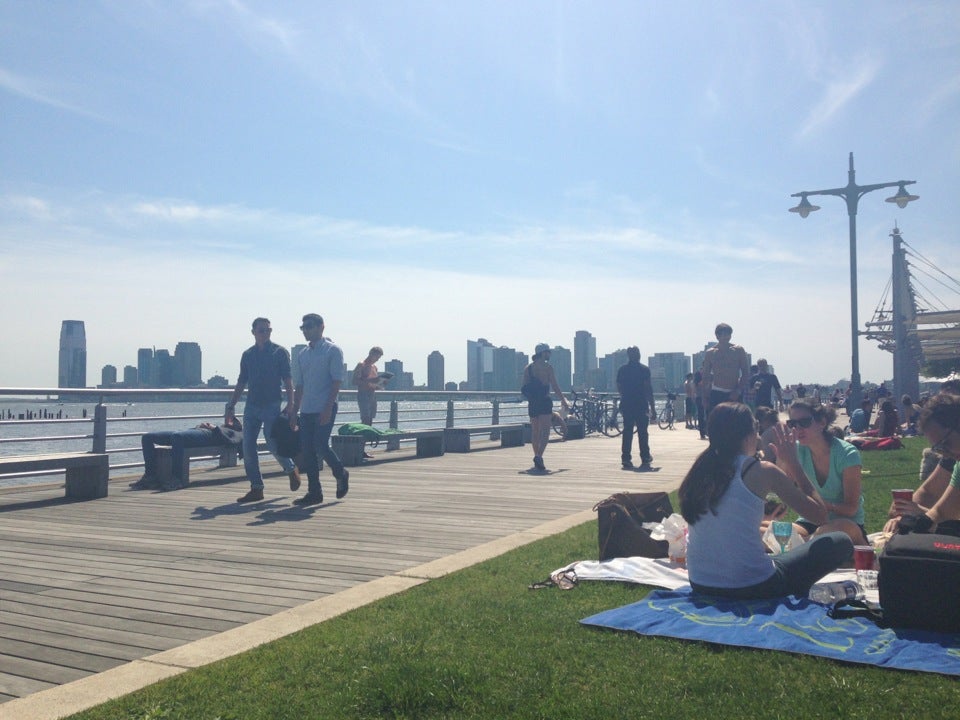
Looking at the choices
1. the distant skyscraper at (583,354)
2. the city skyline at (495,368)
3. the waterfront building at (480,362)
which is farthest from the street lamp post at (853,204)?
the distant skyscraper at (583,354)

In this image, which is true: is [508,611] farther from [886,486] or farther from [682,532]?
[886,486]

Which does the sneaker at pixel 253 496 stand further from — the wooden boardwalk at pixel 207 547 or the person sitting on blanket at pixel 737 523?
the person sitting on blanket at pixel 737 523

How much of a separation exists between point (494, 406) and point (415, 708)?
18.4 meters

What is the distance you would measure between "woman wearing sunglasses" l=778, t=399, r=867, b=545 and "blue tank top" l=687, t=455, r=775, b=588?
149 centimetres

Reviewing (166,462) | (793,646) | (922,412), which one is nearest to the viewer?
(793,646)

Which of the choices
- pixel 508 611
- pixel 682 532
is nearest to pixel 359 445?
pixel 682 532

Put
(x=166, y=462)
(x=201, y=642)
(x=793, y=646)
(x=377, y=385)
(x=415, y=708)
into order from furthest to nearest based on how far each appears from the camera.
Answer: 1. (x=377, y=385)
2. (x=166, y=462)
3. (x=201, y=642)
4. (x=793, y=646)
5. (x=415, y=708)

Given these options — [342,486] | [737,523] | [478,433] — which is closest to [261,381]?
[342,486]

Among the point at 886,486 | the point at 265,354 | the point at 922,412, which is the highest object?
the point at 265,354

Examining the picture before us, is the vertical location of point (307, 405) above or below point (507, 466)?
above

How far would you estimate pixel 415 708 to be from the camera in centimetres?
321

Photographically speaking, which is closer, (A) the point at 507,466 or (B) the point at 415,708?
(B) the point at 415,708

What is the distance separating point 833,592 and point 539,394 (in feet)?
31.1

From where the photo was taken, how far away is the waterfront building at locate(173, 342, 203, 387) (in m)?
32.9
